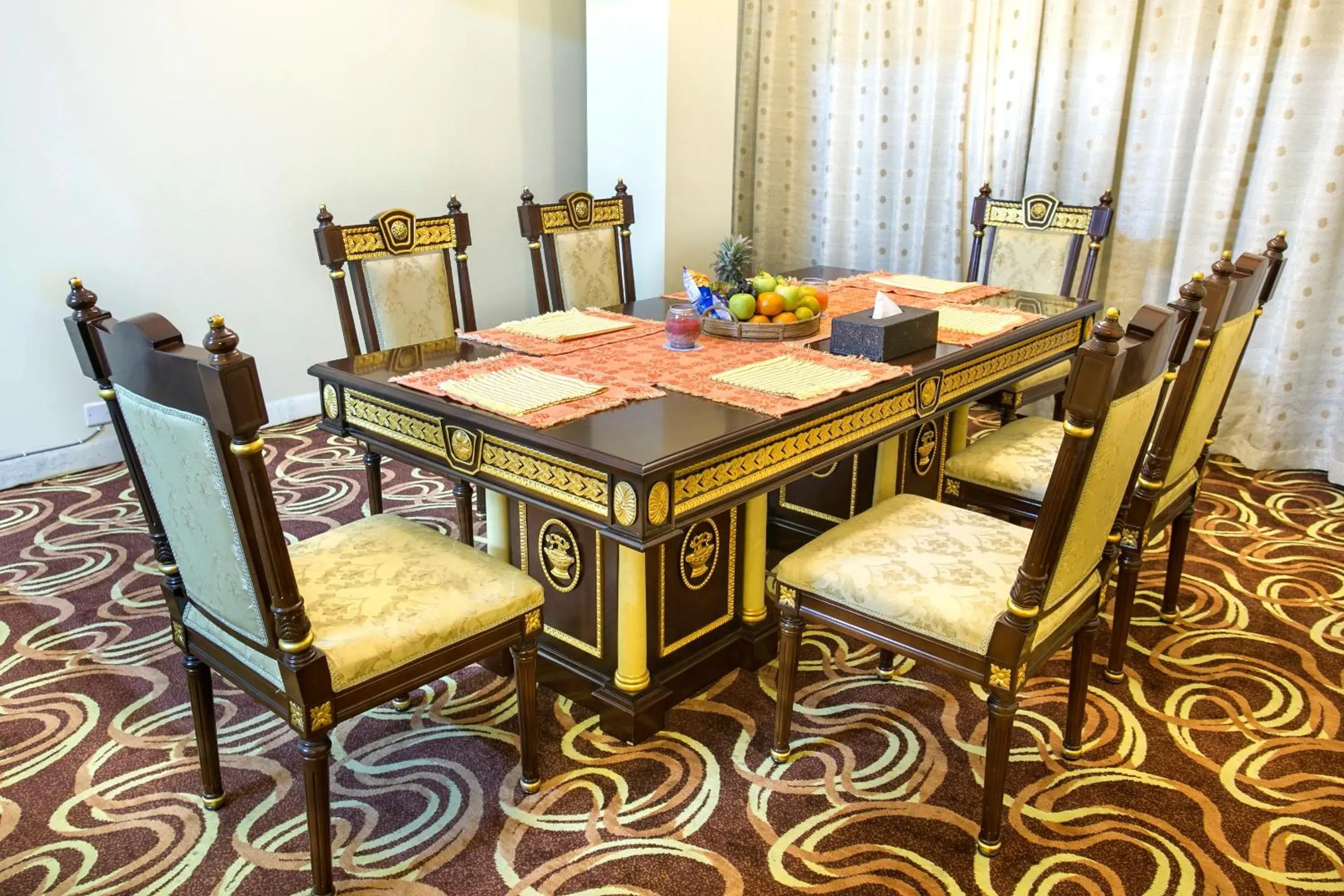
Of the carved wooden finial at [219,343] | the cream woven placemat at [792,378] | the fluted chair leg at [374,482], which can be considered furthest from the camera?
the fluted chair leg at [374,482]

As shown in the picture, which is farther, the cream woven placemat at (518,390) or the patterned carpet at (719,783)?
the cream woven placemat at (518,390)

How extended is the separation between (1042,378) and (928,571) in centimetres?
154

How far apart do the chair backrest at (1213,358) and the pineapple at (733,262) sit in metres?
1.02

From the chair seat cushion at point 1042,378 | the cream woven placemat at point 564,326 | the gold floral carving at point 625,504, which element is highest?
the cream woven placemat at point 564,326

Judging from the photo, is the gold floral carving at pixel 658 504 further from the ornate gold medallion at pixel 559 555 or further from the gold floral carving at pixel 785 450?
the ornate gold medallion at pixel 559 555

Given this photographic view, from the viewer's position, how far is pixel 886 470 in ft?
8.43

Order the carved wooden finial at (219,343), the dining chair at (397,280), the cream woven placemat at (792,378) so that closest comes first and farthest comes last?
the carved wooden finial at (219,343) → the cream woven placemat at (792,378) → the dining chair at (397,280)

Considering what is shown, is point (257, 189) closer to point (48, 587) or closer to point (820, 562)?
point (48, 587)

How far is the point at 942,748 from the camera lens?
2.11m

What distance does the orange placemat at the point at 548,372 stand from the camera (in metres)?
1.81

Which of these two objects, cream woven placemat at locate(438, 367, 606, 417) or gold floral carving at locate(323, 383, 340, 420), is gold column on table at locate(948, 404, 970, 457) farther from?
gold floral carving at locate(323, 383, 340, 420)

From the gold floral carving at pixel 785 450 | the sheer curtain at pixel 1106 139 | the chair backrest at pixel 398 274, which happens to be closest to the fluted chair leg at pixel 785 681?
the gold floral carving at pixel 785 450

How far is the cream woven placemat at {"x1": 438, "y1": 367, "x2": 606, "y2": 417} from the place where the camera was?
1.86m

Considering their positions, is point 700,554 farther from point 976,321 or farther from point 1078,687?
point 976,321
